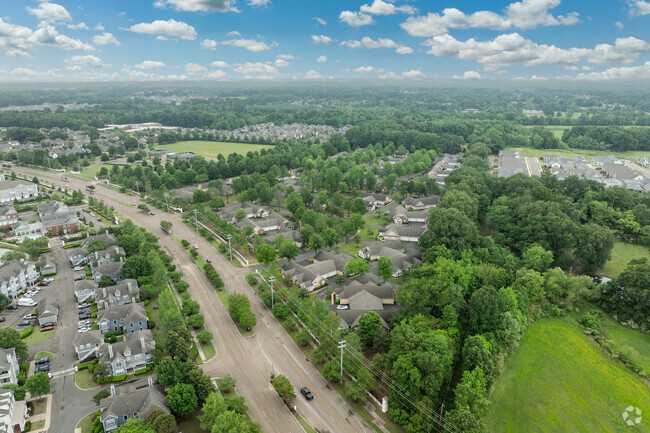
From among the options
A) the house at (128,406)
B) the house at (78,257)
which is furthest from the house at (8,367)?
the house at (78,257)

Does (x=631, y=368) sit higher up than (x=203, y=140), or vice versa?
(x=203, y=140)

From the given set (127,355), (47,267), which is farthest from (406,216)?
(47,267)

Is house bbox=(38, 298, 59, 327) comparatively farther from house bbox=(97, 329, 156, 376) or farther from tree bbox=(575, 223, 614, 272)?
tree bbox=(575, 223, 614, 272)

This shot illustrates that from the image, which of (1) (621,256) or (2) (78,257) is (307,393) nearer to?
(2) (78,257)

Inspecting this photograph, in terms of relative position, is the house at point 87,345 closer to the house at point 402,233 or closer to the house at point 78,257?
the house at point 78,257

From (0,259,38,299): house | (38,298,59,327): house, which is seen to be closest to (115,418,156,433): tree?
(38,298,59,327): house

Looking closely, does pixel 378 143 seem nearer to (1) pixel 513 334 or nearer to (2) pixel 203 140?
(2) pixel 203 140

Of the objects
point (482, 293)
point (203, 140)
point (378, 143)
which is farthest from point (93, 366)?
point (203, 140)
